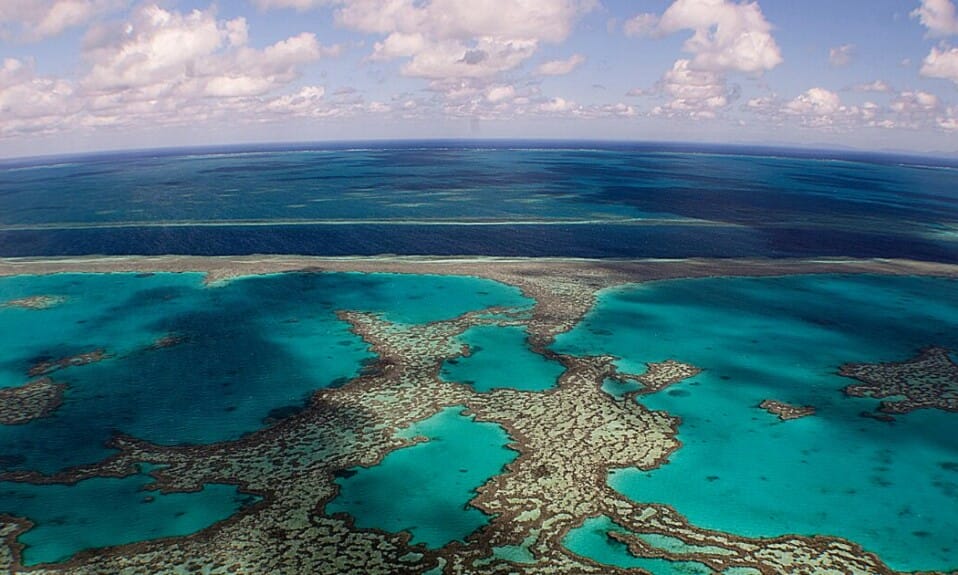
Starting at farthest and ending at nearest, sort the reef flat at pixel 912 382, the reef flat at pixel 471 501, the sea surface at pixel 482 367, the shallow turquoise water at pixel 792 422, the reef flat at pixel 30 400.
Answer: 1. the reef flat at pixel 912 382
2. the reef flat at pixel 30 400
3. the sea surface at pixel 482 367
4. the shallow turquoise water at pixel 792 422
5. the reef flat at pixel 471 501

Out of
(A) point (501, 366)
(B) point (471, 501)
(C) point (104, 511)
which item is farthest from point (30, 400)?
(A) point (501, 366)

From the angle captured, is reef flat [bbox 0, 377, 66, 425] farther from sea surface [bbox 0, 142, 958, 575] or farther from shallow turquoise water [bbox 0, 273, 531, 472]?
sea surface [bbox 0, 142, 958, 575]

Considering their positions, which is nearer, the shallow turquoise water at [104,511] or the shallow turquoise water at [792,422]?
Answer: the shallow turquoise water at [104,511]

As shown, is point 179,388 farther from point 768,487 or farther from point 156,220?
point 156,220

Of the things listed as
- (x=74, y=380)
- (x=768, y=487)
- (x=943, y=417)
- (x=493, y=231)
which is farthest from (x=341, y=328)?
(x=493, y=231)

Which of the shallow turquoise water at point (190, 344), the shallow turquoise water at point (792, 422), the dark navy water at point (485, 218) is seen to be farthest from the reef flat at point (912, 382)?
the dark navy water at point (485, 218)

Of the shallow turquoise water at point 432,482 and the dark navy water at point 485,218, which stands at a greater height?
the dark navy water at point 485,218

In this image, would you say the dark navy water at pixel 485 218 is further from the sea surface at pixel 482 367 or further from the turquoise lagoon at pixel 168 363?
the turquoise lagoon at pixel 168 363
